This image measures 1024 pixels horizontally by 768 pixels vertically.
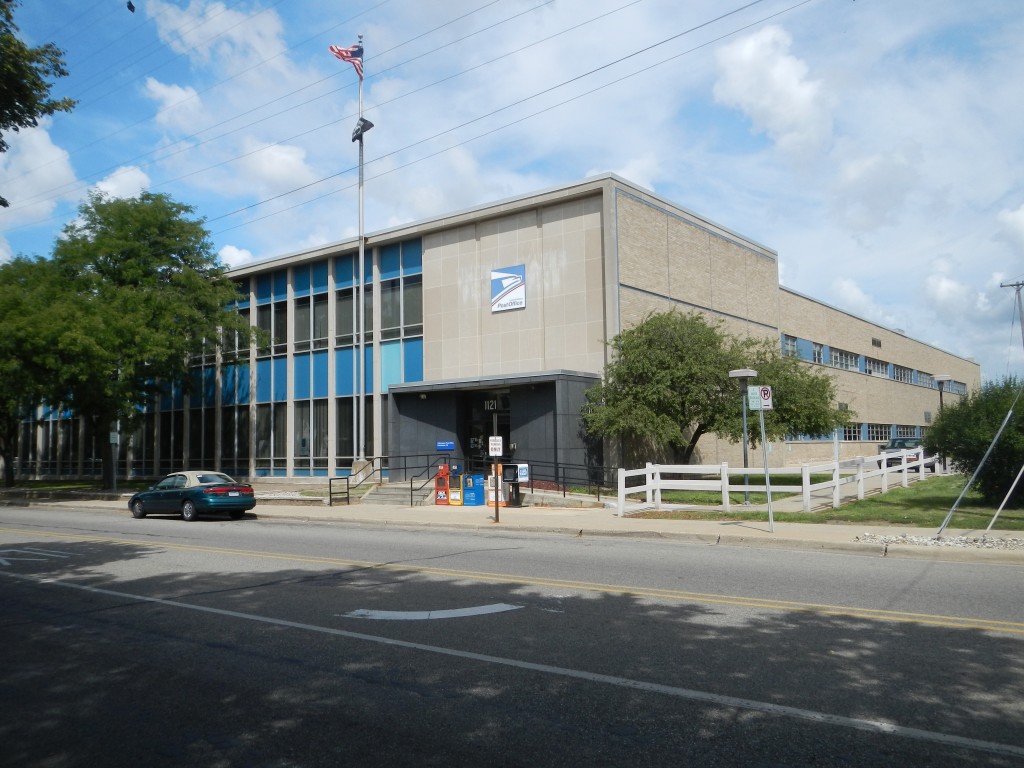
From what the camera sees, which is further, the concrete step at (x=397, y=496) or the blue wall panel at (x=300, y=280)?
the blue wall panel at (x=300, y=280)

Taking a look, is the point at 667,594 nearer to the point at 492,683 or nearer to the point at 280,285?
the point at 492,683

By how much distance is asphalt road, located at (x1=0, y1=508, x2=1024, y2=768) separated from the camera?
4.91 metres

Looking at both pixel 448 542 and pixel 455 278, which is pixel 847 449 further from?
pixel 448 542

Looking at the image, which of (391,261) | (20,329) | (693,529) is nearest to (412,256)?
(391,261)

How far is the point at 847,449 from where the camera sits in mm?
47750

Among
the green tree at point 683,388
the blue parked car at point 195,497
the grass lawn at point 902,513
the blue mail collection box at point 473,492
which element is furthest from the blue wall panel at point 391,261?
the grass lawn at point 902,513

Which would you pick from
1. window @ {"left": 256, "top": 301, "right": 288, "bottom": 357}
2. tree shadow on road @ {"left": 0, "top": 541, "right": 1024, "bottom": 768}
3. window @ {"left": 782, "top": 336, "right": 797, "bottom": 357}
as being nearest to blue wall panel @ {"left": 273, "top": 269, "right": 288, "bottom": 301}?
window @ {"left": 256, "top": 301, "right": 288, "bottom": 357}

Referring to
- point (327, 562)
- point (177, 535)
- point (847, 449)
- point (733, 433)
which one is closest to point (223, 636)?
point (327, 562)

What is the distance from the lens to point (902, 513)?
17.3 meters

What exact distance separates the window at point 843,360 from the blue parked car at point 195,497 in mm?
35393

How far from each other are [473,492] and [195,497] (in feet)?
26.0

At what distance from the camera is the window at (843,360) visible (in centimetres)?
4829

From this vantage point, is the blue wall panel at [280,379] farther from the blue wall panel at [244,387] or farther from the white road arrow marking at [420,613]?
the white road arrow marking at [420,613]

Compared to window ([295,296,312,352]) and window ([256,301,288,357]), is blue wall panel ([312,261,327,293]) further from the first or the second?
window ([256,301,288,357])
